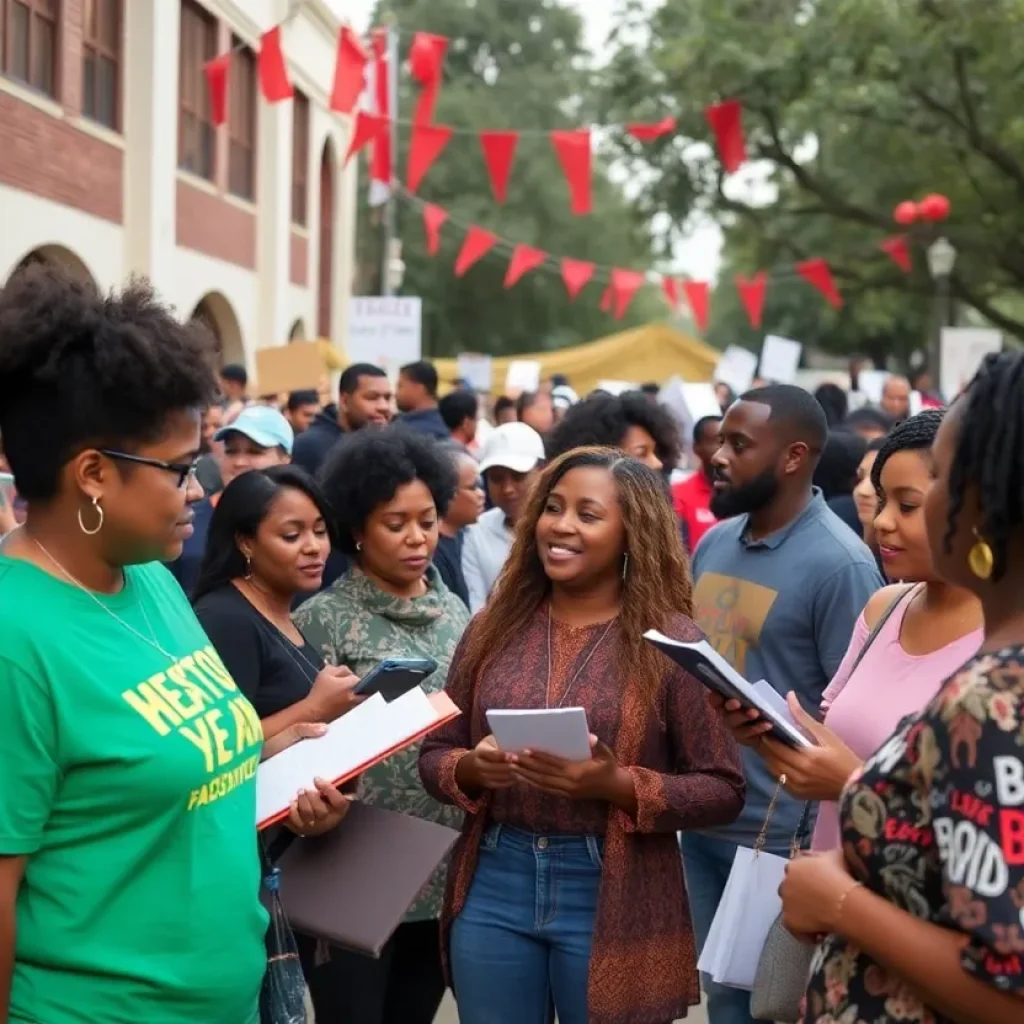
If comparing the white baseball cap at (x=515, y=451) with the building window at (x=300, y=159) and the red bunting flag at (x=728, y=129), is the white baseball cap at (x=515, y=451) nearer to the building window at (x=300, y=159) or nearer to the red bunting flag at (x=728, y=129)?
the red bunting flag at (x=728, y=129)

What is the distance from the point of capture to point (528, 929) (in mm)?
3701

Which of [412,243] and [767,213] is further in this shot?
[412,243]

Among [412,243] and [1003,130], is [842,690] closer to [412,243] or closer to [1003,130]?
[1003,130]

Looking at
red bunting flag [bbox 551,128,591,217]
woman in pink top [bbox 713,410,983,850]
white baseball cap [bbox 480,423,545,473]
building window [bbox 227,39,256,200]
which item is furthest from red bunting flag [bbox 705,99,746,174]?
woman in pink top [bbox 713,410,983,850]

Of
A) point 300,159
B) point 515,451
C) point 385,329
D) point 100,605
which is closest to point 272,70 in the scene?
point 385,329

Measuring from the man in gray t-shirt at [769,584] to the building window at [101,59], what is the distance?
13.7 meters

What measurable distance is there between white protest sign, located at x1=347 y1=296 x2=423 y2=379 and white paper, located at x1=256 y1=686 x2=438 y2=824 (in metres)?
12.3

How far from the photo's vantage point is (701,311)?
25.9 metres

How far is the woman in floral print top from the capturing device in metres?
1.98

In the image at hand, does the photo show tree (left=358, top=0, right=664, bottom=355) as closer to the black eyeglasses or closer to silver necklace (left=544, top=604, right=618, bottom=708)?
silver necklace (left=544, top=604, right=618, bottom=708)

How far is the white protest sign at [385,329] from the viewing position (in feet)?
51.5

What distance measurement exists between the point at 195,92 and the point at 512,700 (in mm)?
18408

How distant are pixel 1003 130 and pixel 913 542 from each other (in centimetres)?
2248

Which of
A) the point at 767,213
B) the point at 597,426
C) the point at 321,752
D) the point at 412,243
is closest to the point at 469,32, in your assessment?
the point at 412,243
